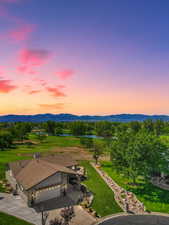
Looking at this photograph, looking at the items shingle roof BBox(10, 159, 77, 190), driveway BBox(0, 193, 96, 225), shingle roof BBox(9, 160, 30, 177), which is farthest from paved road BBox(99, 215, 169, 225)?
shingle roof BBox(9, 160, 30, 177)

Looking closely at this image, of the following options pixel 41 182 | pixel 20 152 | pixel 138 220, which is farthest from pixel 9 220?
pixel 20 152

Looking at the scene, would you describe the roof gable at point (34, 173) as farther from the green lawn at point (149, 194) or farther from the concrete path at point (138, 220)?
the green lawn at point (149, 194)

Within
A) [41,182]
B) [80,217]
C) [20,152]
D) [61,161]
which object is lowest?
[20,152]

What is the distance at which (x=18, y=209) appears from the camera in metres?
22.7

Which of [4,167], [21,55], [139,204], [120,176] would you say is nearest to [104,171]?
[120,176]

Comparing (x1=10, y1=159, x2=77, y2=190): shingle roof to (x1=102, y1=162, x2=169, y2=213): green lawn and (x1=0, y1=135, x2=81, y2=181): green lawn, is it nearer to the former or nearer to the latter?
(x1=0, y1=135, x2=81, y2=181): green lawn

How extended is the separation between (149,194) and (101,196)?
26.0 ft

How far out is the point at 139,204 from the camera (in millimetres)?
24984

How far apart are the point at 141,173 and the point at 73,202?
38.8 feet

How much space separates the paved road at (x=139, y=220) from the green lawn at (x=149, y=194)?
1.92 metres

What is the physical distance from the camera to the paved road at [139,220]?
2044 centimetres

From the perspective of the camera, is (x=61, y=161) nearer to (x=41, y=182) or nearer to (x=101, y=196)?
(x=41, y=182)

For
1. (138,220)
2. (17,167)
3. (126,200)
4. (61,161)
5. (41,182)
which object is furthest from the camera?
(61,161)

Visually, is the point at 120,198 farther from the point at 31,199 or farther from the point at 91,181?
the point at 31,199
